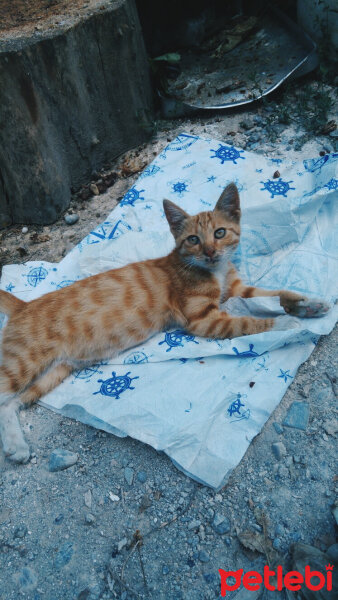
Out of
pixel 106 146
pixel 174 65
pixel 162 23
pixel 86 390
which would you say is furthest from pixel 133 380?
pixel 162 23

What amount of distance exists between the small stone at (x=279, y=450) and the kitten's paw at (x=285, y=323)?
2.02 feet

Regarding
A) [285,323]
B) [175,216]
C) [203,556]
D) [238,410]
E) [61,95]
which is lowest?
[203,556]

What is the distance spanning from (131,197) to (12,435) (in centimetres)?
196

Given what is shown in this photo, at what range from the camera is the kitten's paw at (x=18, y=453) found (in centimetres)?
227

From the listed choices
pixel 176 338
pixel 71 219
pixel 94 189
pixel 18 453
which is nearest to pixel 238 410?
pixel 176 338

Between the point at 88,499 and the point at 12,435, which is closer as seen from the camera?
the point at 88,499

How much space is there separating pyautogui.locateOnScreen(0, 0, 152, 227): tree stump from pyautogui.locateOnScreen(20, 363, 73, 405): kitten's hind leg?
1.49 meters

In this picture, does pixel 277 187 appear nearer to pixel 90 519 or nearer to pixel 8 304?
pixel 8 304

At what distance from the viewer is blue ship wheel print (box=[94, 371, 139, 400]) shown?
242 centimetres

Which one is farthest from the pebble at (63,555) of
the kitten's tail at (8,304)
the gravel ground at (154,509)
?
the kitten's tail at (8,304)

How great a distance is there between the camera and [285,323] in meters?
2.46

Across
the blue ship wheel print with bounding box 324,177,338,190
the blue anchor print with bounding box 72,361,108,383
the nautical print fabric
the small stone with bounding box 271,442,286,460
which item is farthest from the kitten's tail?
the blue ship wheel print with bounding box 324,177,338,190

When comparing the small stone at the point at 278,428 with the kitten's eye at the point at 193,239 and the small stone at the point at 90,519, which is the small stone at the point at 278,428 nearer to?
the small stone at the point at 90,519

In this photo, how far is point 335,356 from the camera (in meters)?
2.44
